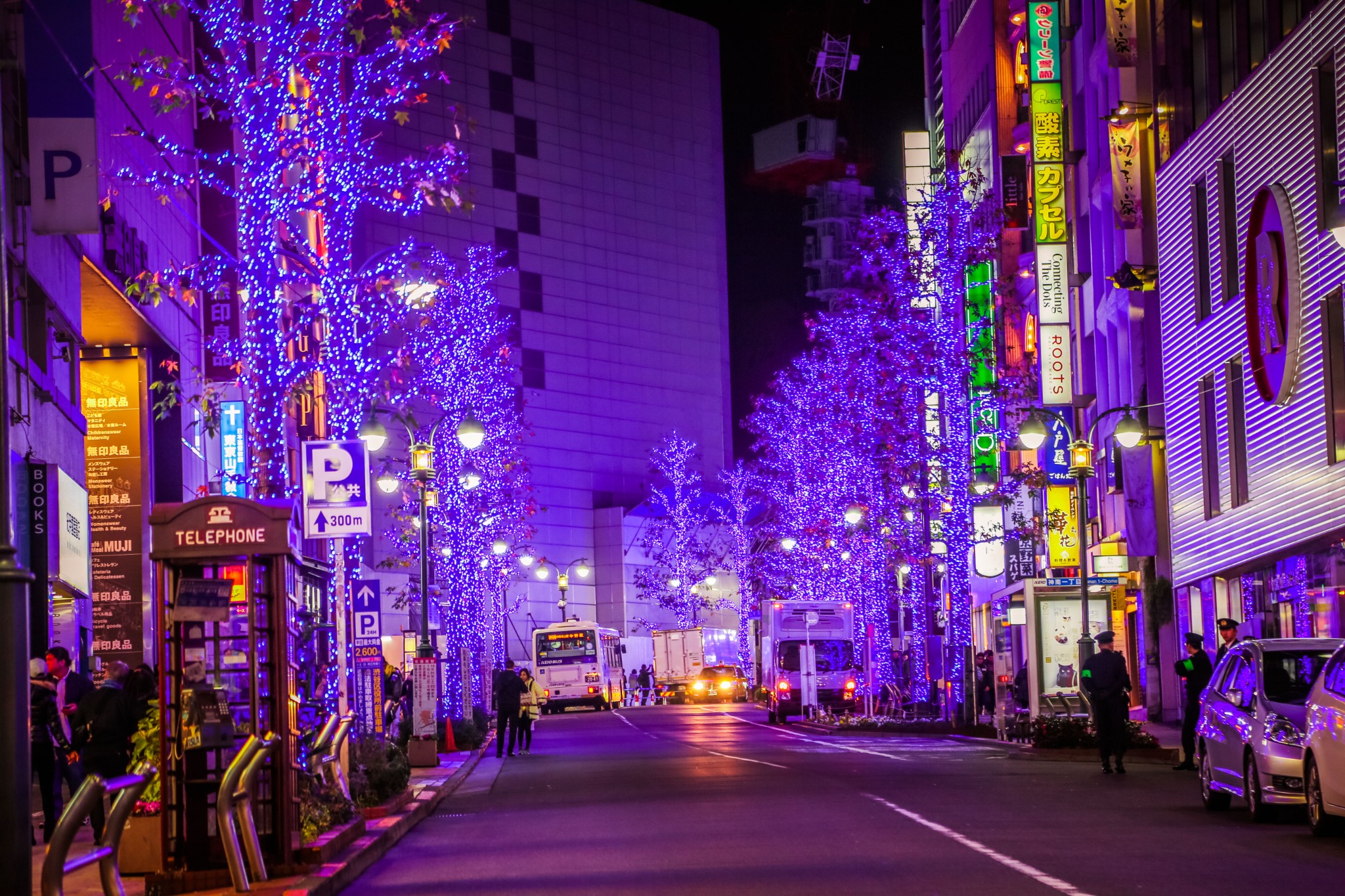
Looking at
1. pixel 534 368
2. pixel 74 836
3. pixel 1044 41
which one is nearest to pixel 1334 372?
pixel 1044 41

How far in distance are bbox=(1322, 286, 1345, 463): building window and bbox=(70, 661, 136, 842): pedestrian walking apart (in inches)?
668

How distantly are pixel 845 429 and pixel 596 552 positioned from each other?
47.7 metres

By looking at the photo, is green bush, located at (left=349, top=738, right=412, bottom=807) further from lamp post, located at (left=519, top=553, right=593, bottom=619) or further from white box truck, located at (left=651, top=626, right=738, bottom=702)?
lamp post, located at (left=519, top=553, right=593, bottom=619)

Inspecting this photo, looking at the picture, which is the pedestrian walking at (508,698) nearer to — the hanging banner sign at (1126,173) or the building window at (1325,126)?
the hanging banner sign at (1126,173)

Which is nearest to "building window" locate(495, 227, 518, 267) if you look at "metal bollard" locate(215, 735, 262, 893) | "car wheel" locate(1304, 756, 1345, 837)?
"car wheel" locate(1304, 756, 1345, 837)

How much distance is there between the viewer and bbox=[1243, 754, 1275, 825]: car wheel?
15.8 m

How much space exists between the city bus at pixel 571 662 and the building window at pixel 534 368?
1061 inches

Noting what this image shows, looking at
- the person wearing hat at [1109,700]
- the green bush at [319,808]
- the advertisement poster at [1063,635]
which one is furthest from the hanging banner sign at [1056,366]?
the green bush at [319,808]

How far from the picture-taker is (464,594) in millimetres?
52406

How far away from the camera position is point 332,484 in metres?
20.1

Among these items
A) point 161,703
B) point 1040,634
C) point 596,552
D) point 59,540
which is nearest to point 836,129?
point 596,552

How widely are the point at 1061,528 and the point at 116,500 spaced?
21.3 meters

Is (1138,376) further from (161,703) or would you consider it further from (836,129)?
(836,129)

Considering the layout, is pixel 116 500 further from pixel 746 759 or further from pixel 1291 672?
pixel 1291 672
